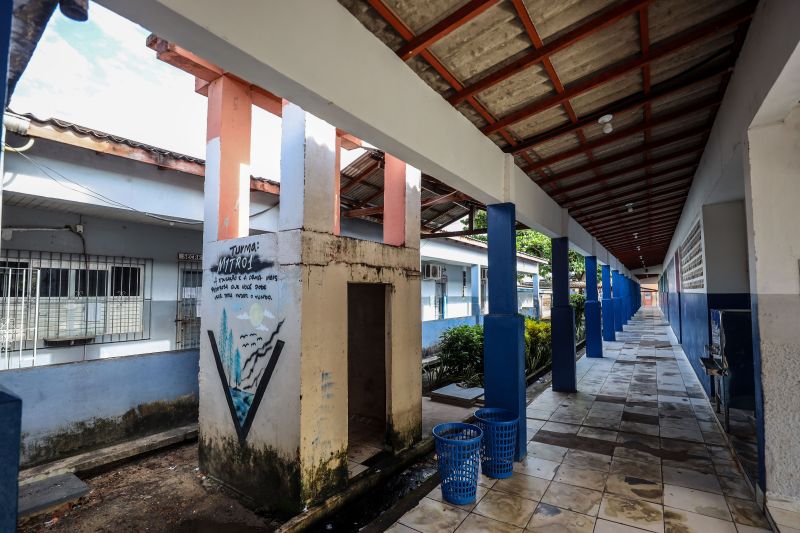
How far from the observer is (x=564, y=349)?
758 centimetres

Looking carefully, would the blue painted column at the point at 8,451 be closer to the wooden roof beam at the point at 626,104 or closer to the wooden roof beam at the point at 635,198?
the wooden roof beam at the point at 626,104

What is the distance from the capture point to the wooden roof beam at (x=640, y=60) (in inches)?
124

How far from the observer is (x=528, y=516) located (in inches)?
139

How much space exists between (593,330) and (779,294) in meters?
8.45

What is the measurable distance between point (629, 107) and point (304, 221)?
3540mm

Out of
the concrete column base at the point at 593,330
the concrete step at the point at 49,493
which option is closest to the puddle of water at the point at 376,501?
the concrete step at the point at 49,493

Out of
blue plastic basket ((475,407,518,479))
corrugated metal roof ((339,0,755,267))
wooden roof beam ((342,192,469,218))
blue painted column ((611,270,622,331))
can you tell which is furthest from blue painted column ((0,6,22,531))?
blue painted column ((611,270,622,331))

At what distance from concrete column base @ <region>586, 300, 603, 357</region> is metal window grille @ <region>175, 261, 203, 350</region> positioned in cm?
935

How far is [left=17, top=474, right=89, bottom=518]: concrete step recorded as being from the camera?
165 inches

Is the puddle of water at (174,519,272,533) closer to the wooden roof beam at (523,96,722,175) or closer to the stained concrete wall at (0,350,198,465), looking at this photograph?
the stained concrete wall at (0,350,198,465)

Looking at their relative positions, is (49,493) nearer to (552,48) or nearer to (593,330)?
(552,48)

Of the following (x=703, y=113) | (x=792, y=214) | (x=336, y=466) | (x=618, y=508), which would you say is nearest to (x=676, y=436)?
(x=618, y=508)

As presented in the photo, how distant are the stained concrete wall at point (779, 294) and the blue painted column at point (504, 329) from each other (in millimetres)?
2104

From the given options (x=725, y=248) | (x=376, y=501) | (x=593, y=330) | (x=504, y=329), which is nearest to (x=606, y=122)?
(x=504, y=329)
